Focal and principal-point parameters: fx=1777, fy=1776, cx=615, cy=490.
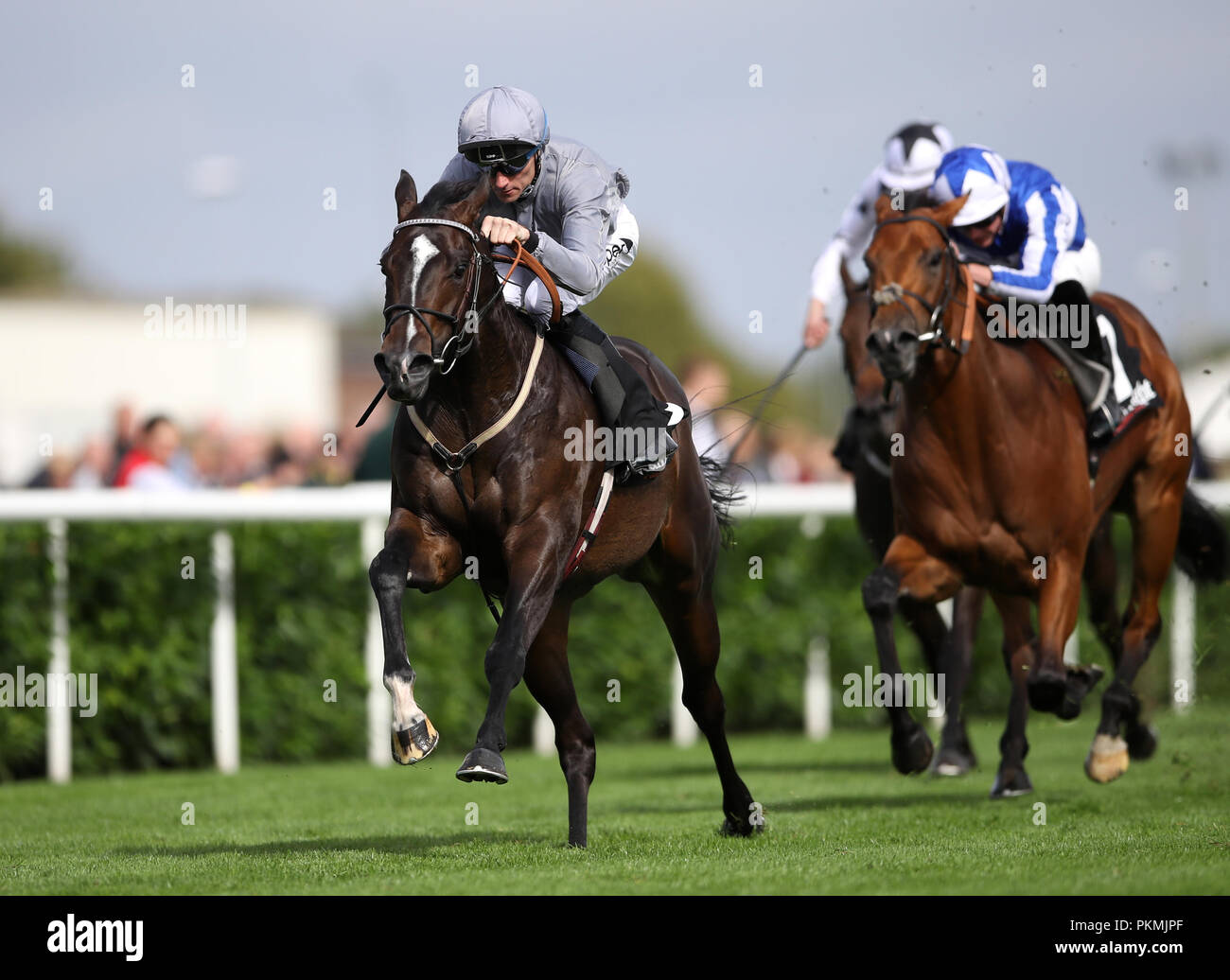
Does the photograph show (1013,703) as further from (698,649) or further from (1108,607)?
(698,649)

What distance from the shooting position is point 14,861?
5758 millimetres

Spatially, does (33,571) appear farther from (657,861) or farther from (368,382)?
(368,382)

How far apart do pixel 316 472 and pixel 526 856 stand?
8137 mm

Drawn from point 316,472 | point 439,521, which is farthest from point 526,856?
point 316,472

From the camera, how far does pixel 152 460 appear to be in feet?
37.0

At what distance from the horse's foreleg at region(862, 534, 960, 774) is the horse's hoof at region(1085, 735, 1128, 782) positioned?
36.1 inches

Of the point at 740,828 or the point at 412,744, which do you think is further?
the point at 740,828

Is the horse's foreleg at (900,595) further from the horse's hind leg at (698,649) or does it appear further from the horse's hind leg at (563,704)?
the horse's hind leg at (563,704)

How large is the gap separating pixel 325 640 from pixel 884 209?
4.70 m

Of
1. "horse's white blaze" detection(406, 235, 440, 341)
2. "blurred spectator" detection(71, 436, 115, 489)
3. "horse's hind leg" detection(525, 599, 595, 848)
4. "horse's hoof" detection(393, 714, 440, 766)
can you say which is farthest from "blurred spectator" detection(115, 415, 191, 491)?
"horse's hoof" detection(393, 714, 440, 766)

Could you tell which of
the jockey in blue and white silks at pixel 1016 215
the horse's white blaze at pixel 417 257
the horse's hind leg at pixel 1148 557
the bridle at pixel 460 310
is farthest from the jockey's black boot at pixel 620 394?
the horse's hind leg at pixel 1148 557

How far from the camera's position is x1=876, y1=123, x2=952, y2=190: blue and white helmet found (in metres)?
8.19

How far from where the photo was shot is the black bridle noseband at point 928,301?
636 cm

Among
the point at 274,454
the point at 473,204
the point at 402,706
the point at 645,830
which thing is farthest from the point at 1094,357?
the point at 274,454
